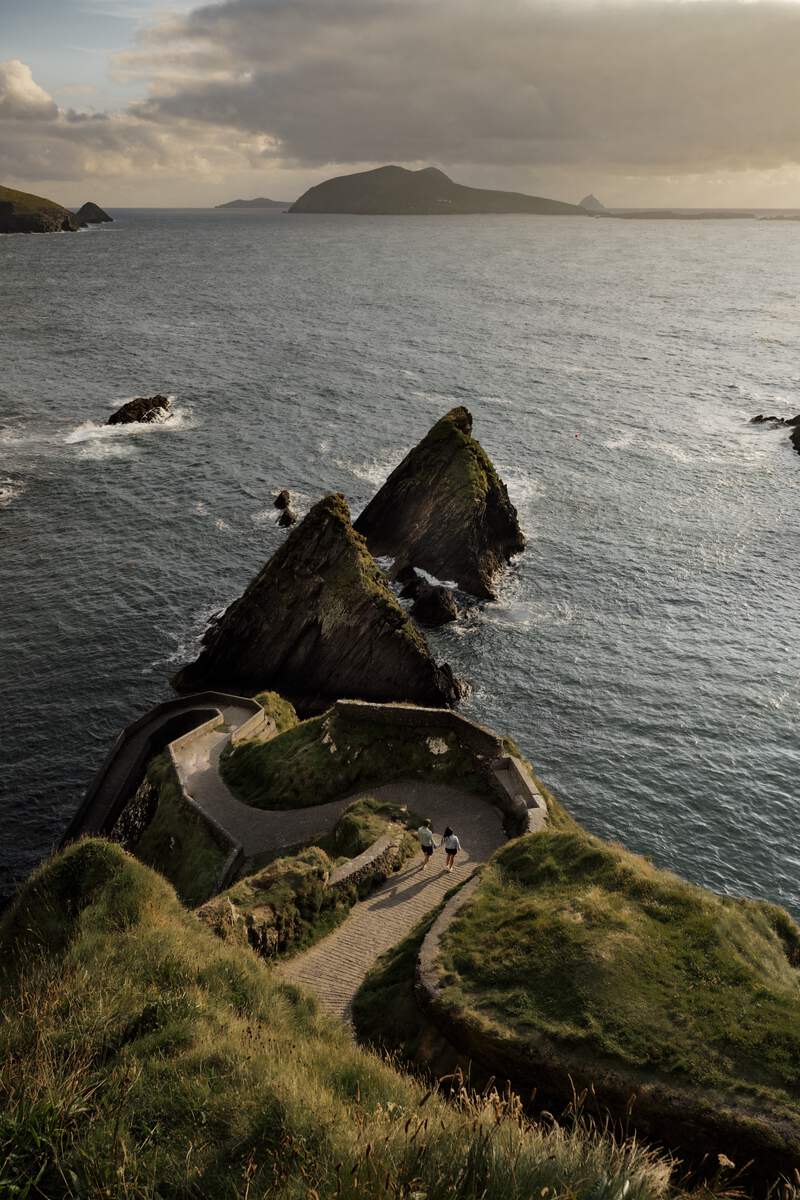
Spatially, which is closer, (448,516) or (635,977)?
(635,977)

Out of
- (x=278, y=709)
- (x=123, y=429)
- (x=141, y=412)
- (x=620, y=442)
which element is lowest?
(x=278, y=709)

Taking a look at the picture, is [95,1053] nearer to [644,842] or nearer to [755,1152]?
[755,1152]

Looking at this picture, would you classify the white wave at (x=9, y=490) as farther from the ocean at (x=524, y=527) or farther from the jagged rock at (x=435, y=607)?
the jagged rock at (x=435, y=607)

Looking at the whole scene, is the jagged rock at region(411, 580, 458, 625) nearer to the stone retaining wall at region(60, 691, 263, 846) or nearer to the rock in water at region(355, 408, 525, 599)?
the rock in water at region(355, 408, 525, 599)

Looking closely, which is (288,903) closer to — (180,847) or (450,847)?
(450,847)

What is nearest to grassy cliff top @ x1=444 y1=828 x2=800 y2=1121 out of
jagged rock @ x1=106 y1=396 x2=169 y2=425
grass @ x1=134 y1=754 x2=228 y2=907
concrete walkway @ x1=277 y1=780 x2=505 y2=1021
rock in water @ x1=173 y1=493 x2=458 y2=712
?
concrete walkway @ x1=277 y1=780 x2=505 y2=1021

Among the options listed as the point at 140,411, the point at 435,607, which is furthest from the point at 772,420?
the point at 140,411
